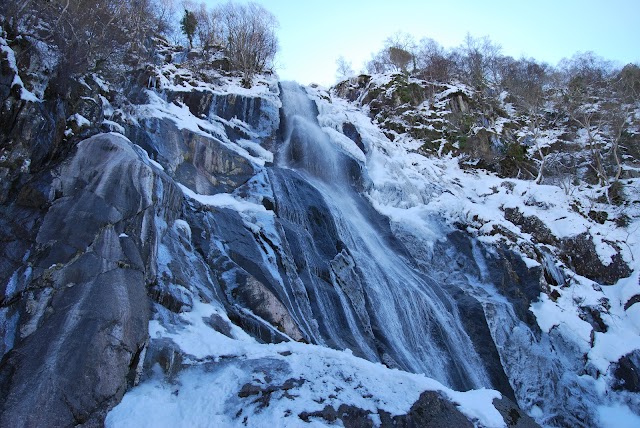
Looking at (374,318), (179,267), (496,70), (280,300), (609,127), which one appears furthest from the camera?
(496,70)

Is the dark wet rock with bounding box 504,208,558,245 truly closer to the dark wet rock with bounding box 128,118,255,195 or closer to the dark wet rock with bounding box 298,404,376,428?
the dark wet rock with bounding box 128,118,255,195

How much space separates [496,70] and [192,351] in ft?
127

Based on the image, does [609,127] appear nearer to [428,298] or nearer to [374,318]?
[428,298]

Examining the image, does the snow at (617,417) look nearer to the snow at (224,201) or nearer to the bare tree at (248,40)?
the snow at (224,201)

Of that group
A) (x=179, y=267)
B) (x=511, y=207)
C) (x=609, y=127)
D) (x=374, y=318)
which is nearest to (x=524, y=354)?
(x=374, y=318)

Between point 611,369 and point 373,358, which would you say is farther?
point 611,369

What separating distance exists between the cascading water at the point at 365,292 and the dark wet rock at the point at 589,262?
21.8 ft

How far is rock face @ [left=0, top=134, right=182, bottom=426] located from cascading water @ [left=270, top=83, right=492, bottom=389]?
157 inches

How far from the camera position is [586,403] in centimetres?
1221

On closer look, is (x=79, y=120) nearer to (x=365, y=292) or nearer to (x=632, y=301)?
(x=365, y=292)

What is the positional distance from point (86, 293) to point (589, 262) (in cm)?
1815

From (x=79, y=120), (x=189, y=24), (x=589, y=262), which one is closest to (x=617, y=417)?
(x=589, y=262)

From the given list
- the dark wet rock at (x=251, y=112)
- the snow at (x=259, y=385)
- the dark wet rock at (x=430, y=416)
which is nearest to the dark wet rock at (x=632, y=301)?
the snow at (x=259, y=385)

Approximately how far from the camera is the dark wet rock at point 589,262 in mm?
17078
